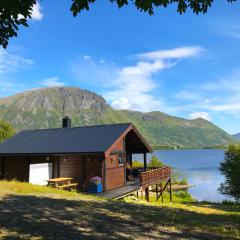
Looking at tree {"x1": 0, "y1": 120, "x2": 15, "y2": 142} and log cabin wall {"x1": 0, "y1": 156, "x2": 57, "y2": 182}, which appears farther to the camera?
tree {"x1": 0, "y1": 120, "x2": 15, "y2": 142}

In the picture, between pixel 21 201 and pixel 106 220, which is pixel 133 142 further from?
pixel 106 220

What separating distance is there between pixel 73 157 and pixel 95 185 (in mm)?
4319

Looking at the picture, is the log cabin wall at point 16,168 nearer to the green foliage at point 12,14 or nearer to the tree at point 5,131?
the green foliage at point 12,14

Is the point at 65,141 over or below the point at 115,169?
over

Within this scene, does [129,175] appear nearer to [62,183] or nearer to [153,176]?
[153,176]

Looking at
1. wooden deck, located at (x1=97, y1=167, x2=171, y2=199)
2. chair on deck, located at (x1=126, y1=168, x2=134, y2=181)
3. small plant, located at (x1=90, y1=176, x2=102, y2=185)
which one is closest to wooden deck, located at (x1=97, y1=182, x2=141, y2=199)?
wooden deck, located at (x1=97, y1=167, x2=171, y2=199)

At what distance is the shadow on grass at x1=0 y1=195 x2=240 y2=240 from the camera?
35.6 feet

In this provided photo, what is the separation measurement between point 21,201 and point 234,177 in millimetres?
33810

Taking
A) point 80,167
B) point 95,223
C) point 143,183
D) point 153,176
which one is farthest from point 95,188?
point 95,223

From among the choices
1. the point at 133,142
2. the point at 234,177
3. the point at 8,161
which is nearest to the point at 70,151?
the point at 8,161

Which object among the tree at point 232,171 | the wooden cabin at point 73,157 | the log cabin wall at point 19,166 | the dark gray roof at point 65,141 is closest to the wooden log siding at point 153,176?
the wooden cabin at point 73,157

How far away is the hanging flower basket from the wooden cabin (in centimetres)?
69

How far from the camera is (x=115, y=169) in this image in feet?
101

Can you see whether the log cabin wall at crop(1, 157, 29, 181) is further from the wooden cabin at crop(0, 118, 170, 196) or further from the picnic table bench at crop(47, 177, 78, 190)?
the picnic table bench at crop(47, 177, 78, 190)
